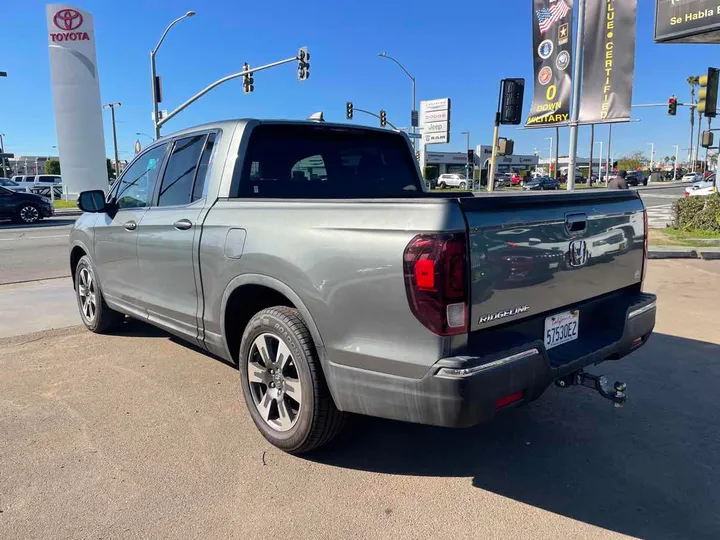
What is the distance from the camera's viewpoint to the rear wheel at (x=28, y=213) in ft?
65.5

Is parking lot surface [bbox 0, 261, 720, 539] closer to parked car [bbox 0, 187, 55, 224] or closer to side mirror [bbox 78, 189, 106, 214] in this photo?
side mirror [bbox 78, 189, 106, 214]

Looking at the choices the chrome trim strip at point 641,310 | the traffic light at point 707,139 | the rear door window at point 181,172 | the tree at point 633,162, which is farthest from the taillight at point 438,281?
the tree at point 633,162

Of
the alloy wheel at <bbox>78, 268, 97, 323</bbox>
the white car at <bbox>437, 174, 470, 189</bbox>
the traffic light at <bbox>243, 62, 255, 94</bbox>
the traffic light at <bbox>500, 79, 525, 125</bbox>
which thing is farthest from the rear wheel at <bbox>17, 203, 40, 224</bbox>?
the white car at <bbox>437, 174, 470, 189</bbox>

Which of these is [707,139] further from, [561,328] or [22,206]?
[22,206]

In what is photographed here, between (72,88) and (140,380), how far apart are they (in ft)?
129

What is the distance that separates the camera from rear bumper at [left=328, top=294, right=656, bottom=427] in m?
2.31

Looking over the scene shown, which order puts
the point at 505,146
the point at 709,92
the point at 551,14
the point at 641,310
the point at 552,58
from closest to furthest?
the point at 641,310 → the point at 505,146 → the point at 709,92 → the point at 551,14 → the point at 552,58

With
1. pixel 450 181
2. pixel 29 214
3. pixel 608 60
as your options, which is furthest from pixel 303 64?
pixel 450 181

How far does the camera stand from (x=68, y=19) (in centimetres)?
3712

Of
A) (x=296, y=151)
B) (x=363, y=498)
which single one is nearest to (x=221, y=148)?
(x=296, y=151)

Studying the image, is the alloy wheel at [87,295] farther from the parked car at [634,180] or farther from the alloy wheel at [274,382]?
the parked car at [634,180]

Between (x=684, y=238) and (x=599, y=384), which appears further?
(x=684, y=238)

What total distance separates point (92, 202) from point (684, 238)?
477 inches

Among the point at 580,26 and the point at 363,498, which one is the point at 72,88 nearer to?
the point at 580,26
